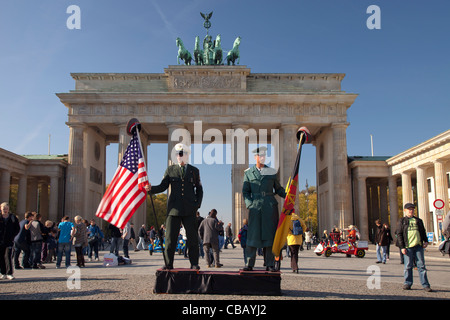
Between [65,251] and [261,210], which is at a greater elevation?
[261,210]

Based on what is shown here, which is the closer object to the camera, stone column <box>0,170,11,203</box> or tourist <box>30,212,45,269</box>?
tourist <box>30,212,45,269</box>

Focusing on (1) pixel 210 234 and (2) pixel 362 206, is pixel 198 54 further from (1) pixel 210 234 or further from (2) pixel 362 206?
(1) pixel 210 234

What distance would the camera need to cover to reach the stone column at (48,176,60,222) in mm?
41888

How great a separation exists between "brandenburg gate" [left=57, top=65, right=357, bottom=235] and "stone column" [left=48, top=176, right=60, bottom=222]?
1.26m

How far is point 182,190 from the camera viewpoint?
26.9ft

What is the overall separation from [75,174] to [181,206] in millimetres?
36967

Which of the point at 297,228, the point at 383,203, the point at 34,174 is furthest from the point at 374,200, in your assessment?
the point at 297,228

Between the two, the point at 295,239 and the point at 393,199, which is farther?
the point at 393,199

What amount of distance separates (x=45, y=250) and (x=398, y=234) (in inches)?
568

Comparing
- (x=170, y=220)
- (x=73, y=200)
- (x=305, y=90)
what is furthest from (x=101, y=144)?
(x=170, y=220)

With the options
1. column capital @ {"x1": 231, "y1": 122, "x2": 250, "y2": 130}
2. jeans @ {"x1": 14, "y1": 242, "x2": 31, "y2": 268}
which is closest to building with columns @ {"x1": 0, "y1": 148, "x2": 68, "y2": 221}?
column capital @ {"x1": 231, "y1": 122, "x2": 250, "y2": 130}

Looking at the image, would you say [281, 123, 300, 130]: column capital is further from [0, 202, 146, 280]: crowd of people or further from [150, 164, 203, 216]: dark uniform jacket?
[150, 164, 203, 216]: dark uniform jacket

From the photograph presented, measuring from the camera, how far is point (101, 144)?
49.6 m
